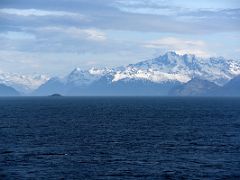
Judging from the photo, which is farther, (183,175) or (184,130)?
(184,130)

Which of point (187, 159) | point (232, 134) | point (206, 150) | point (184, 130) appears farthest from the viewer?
point (184, 130)

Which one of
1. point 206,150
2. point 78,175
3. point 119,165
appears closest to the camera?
point 78,175

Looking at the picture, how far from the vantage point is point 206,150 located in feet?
350

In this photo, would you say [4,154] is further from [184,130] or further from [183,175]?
[184,130]

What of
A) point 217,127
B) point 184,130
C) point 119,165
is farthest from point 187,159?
point 217,127

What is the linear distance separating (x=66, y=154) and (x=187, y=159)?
75.6 ft

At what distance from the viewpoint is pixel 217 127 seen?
160 metres

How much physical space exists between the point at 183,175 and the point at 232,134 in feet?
197

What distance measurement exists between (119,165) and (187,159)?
13548 mm

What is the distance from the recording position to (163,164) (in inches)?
3578

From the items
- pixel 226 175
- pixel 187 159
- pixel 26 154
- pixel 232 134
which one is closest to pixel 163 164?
pixel 187 159

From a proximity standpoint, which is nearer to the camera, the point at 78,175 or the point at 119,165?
the point at 78,175

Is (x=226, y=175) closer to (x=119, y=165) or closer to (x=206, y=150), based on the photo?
(x=119, y=165)

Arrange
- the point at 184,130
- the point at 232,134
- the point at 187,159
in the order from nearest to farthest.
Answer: the point at 187,159
the point at 232,134
the point at 184,130
